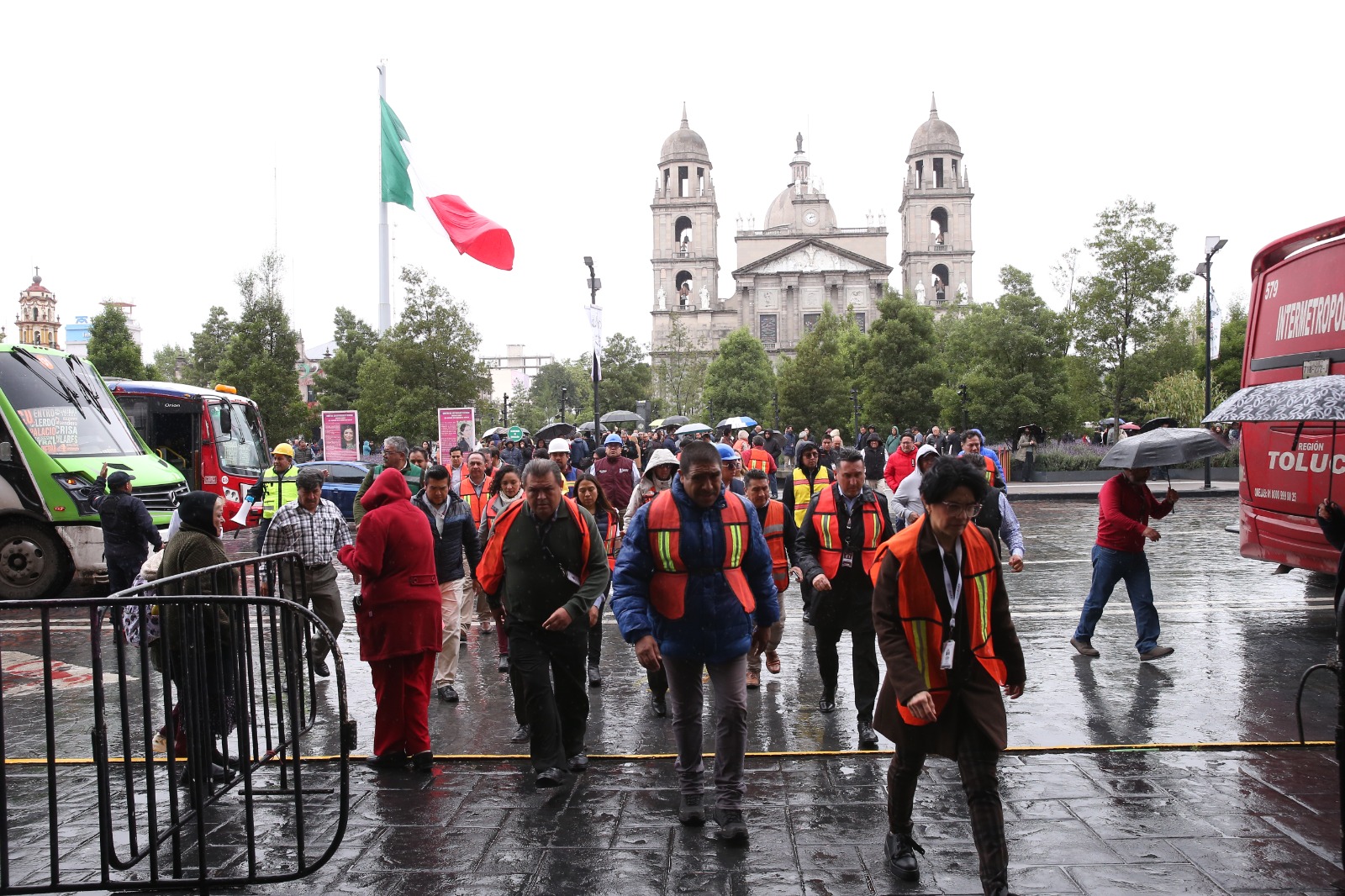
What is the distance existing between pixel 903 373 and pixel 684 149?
54.5 m

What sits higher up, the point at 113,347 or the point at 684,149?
the point at 684,149

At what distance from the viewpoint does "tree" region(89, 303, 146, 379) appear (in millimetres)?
49781

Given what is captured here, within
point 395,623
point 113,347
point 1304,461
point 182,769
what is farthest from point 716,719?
point 113,347

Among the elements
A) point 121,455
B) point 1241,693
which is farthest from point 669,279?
point 1241,693

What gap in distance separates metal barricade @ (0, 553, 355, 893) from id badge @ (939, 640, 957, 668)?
89.6 inches

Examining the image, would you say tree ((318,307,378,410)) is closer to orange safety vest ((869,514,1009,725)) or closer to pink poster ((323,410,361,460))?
pink poster ((323,410,361,460))

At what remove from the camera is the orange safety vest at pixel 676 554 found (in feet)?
15.4

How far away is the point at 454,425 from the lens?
27406mm

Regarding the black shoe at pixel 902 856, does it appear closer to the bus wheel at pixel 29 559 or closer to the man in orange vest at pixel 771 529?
the man in orange vest at pixel 771 529

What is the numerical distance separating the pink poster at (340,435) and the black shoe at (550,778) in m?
23.3

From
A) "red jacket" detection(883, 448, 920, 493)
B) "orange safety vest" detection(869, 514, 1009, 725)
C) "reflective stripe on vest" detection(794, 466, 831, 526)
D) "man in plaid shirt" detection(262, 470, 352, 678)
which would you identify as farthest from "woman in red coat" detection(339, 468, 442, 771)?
"red jacket" detection(883, 448, 920, 493)

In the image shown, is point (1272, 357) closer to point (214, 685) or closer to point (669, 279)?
point (214, 685)

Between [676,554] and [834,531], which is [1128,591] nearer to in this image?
[834,531]

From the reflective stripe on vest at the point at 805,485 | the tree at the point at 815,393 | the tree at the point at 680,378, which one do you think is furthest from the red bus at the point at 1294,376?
the tree at the point at 680,378
